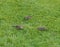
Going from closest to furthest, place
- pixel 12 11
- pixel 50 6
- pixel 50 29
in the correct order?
pixel 50 29
pixel 12 11
pixel 50 6

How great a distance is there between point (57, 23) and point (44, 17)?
103 cm

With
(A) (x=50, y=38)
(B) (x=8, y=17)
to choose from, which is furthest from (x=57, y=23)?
(B) (x=8, y=17)

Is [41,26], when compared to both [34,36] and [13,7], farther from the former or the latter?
[13,7]

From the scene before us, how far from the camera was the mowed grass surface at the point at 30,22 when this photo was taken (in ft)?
33.2

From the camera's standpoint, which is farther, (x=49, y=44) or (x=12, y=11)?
(x=12, y=11)

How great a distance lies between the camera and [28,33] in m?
10.8

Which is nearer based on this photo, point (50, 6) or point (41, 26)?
point (41, 26)

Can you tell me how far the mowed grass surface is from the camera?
33.2ft

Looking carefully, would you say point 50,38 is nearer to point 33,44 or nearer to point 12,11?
point 33,44

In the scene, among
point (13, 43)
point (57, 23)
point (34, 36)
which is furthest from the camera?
point (57, 23)

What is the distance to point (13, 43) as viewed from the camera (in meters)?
9.89

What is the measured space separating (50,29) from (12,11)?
304 centimetres

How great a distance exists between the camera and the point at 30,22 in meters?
12.1

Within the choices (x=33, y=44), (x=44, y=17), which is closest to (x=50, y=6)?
(x=44, y=17)
